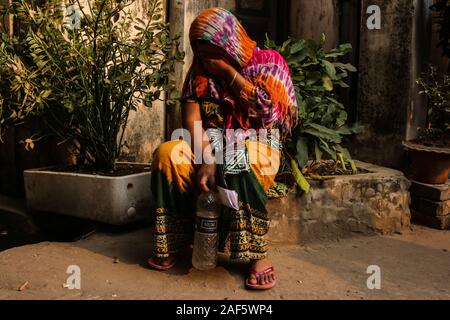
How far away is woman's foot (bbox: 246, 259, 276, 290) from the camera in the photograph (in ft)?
7.88

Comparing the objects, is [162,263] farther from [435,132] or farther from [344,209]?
[435,132]

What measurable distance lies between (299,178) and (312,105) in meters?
0.53

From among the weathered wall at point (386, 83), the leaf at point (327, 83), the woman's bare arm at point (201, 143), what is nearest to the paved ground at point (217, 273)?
the woman's bare arm at point (201, 143)

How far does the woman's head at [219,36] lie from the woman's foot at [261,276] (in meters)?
1.02

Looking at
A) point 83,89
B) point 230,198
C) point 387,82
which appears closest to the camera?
point 230,198

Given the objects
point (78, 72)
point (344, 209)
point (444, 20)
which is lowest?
point (344, 209)

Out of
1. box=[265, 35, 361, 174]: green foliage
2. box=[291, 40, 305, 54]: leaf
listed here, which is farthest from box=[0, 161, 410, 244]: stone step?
box=[291, 40, 305, 54]: leaf

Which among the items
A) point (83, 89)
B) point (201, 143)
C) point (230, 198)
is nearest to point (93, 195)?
point (83, 89)

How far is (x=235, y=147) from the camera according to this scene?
2.44m

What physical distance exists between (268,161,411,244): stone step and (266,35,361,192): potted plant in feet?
0.42

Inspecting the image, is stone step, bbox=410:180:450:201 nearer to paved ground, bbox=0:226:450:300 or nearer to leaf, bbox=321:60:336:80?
paved ground, bbox=0:226:450:300

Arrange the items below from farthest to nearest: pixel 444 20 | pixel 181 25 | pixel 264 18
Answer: pixel 264 18 < pixel 444 20 < pixel 181 25

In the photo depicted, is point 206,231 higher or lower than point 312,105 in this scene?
lower
